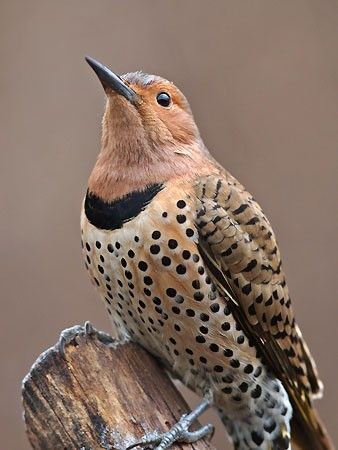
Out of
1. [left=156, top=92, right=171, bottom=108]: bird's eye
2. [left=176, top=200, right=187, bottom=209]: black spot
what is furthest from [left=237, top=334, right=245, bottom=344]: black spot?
[left=156, top=92, right=171, bottom=108]: bird's eye

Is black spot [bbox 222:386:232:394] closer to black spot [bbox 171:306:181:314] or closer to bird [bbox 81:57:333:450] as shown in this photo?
bird [bbox 81:57:333:450]

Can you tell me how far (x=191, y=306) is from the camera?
2.81m

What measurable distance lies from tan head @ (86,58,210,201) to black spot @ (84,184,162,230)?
0.03 meters

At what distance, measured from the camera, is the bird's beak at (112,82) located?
9.55 feet

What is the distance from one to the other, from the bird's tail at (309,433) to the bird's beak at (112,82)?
121cm

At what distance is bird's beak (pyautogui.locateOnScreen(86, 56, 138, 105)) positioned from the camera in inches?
115

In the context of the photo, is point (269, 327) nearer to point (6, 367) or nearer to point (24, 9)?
point (6, 367)

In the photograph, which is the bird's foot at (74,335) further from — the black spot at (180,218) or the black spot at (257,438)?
the black spot at (257,438)

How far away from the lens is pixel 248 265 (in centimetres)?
295

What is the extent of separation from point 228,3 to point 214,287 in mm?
2683

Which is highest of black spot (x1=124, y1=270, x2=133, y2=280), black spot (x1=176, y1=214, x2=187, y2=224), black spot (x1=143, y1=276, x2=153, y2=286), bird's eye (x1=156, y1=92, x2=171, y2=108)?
bird's eye (x1=156, y1=92, x2=171, y2=108)

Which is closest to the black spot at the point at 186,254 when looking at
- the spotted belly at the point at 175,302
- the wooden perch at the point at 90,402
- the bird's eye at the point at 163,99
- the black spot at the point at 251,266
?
the spotted belly at the point at 175,302

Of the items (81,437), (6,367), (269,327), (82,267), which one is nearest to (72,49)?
(82,267)

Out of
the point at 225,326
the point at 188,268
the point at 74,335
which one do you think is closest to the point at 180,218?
the point at 188,268
